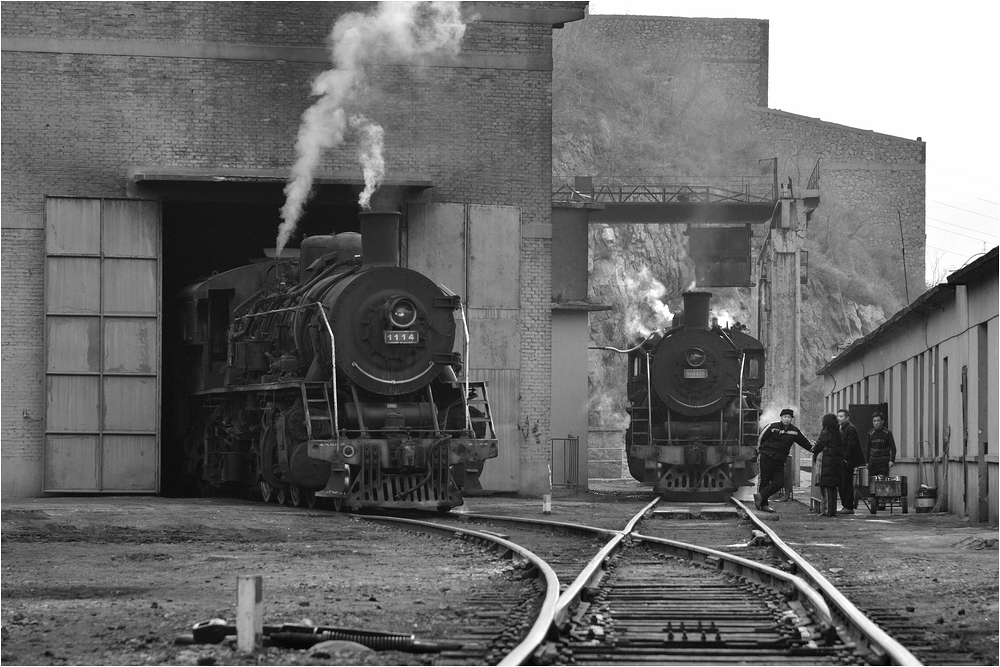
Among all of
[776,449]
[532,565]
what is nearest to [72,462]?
[776,449]

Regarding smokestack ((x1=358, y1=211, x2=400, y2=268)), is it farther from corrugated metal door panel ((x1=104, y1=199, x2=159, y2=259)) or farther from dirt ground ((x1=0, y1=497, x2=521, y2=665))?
corrugated metal door panel ((x1=104, y1=199, x2=159, y2=259))

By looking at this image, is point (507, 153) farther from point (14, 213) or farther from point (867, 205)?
point (867, 205)

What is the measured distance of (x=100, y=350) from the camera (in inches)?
906

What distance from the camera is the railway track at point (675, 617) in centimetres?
652

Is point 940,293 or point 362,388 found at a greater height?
point 940,293

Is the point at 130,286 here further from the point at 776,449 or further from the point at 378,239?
the point at 776,449

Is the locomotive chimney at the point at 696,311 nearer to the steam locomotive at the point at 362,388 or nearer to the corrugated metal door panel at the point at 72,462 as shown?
the steam locomotive at the point at 362,388

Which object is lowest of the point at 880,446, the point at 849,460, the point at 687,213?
the point at 849,460

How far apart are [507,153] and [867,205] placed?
170ft

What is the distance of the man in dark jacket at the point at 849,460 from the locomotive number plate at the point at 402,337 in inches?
219

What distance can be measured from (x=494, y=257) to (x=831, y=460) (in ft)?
24.9

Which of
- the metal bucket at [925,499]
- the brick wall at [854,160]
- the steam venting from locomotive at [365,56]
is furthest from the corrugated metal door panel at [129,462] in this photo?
the brick wall at [854,160]

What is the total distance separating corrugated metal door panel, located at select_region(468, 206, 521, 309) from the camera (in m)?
24.0

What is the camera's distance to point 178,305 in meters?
23.8
